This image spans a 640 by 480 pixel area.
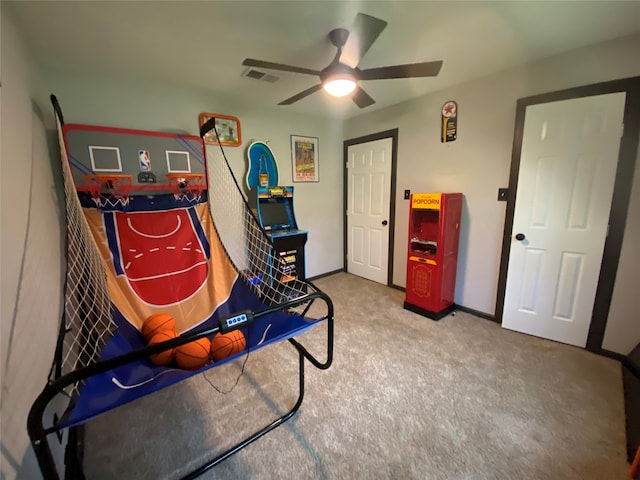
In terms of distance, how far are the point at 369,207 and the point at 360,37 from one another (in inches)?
93.5

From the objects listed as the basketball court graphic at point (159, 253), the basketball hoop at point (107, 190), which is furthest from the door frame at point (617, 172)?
the basketball hoop at point (107, 190)

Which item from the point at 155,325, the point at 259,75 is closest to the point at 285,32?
the point at 259,75

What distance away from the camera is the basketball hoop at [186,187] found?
2478mm

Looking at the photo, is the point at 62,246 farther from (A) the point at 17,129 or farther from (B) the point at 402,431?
(B) the point at 402,431

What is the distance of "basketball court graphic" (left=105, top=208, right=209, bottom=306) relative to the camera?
6.63 feet

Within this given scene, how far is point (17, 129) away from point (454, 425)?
3007 mm

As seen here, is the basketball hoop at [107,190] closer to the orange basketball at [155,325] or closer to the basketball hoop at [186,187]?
the basketball hoop at [186,187]

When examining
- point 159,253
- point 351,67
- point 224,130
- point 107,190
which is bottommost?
point 159,253

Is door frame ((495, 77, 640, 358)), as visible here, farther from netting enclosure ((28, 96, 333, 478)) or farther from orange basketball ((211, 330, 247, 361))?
orange basketball ((211, 330, 247, 361))

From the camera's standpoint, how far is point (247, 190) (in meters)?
3.22

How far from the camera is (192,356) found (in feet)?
4.67

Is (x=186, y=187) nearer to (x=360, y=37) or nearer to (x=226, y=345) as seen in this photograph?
(x=226, y=345)

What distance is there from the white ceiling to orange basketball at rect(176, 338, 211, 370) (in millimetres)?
1945

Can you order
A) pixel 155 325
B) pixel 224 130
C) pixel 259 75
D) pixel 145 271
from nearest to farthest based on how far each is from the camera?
pixel 155 325, pixel 145 271, pixel 259 75, pixel 224 130
